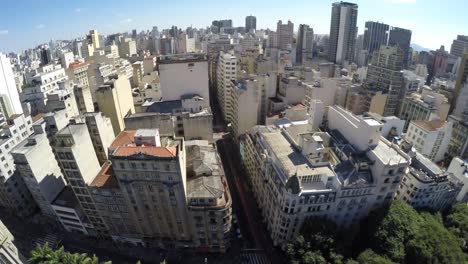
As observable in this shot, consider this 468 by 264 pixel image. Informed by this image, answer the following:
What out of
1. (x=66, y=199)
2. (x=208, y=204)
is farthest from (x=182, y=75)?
(x=208, y=204)

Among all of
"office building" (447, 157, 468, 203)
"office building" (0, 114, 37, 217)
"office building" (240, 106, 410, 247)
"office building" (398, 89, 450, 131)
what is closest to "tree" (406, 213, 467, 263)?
"office building" (240, 106, 410, 247)

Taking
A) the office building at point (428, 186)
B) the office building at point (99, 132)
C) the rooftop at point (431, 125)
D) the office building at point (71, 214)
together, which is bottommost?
the office building at point (71, 214)

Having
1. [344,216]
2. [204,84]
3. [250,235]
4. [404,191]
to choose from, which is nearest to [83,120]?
[204,84]

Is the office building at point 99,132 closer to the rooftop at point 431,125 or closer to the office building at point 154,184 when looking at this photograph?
the office building at point 154,184

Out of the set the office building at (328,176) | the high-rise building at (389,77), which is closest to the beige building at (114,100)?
the office building at (328,176)

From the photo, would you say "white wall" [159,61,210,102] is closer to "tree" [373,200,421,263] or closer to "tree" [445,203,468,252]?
"tree" [373,200,421,263]

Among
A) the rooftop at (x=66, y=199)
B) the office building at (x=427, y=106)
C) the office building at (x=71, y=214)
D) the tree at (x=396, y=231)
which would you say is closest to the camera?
the tree at (x=396, y=231)
